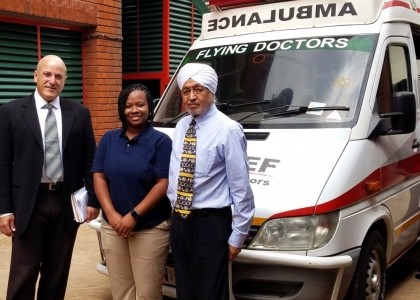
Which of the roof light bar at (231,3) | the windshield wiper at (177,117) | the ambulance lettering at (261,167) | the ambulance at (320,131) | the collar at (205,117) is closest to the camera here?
the collar at (205,117)

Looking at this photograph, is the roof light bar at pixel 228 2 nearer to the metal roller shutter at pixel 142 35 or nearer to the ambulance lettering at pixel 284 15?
the ambulance lettering at pixel 284 15

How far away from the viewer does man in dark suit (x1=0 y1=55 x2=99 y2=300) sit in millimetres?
3432

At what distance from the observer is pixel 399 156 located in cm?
427

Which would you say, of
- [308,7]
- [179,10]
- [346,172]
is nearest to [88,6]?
[179,10]

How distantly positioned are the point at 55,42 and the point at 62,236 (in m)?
4.25

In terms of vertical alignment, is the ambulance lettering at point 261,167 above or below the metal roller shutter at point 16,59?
below

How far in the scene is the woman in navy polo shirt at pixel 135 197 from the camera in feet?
10.6

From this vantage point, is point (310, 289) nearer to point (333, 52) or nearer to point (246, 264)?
point (246, 264)

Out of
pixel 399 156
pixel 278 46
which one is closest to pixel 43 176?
pixel 278 46

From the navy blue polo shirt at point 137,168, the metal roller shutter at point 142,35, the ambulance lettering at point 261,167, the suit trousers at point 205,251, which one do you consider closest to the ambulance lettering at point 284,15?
the ambulance lettering at point 261,167

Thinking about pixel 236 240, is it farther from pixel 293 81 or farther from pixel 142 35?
pixel 142 35

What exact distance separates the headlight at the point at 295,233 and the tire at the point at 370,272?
1.64ft

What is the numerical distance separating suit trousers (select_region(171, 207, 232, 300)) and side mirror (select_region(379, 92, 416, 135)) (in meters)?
1.56

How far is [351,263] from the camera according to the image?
134 inches
